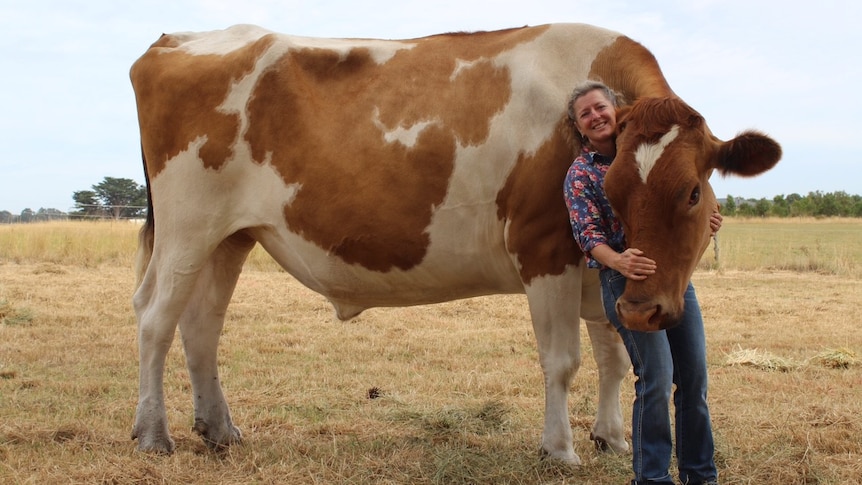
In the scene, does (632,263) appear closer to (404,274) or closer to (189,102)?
(404,274)

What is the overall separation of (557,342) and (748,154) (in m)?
1.36

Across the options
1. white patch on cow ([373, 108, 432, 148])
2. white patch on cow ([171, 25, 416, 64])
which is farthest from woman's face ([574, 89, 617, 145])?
white patch on cow ([171, 25, 416, 64])

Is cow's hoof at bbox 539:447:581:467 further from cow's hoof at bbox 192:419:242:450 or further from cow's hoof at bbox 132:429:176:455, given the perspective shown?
cow's hoof at bbox 132:429:176:455

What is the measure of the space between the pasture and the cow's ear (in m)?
1.61

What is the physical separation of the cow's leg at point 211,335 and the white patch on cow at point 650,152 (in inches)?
114

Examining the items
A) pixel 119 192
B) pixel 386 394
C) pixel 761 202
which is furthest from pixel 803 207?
pixel 386 394

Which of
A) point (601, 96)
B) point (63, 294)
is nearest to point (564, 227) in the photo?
point (601, 96)

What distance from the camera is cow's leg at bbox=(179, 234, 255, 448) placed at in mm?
5055

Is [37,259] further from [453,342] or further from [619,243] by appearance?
[619,243]

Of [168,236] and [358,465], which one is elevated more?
[168,236]

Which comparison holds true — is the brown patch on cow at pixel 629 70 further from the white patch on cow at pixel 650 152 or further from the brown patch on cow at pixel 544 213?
the white patch on cow at pixel 650 152

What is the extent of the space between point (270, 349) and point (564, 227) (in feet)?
14.8

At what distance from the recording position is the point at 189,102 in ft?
16.6

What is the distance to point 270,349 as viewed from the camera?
25.7 feet
